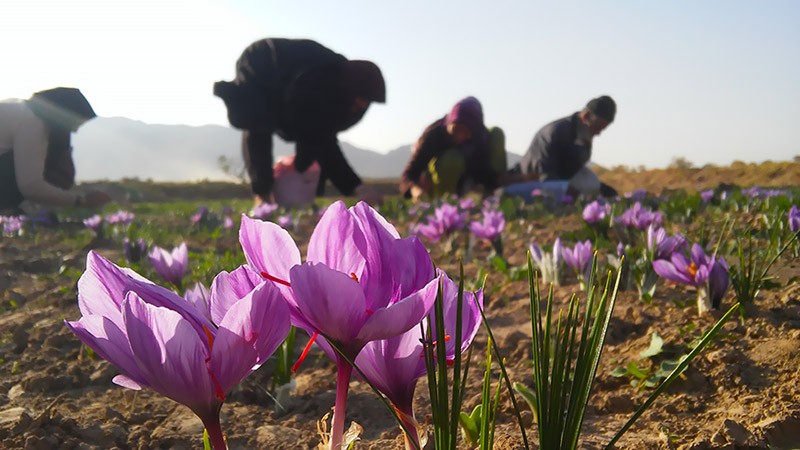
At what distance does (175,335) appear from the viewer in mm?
541

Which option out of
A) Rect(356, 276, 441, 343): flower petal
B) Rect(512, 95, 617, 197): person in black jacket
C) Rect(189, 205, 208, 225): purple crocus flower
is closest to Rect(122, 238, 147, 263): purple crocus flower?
Rect(189, 205, 208, 225): purple crocus flower

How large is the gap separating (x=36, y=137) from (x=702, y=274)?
599cm

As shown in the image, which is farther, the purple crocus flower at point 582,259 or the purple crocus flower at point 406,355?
the purple crocus flower at point 582,259

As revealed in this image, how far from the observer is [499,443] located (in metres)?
1.10

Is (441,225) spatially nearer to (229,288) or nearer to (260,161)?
(229,288)

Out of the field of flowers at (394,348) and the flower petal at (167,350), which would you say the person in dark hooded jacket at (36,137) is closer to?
the field of flowers at (394,348)

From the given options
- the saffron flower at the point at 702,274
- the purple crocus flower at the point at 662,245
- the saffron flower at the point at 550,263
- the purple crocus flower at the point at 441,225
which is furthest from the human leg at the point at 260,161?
the saffron flower at the point at 702,274

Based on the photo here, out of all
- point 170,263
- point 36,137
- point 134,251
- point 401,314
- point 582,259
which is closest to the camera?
point 401,314

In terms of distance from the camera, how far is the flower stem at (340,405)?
0.58m

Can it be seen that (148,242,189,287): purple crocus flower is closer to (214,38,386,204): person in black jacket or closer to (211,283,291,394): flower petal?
(211,283,291,394): flower petal

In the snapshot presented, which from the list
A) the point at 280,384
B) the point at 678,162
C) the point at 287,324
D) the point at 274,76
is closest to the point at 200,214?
the point at 274,76

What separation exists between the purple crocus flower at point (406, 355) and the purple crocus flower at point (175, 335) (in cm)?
13

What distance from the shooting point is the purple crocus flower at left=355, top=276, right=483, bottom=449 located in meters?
0.66

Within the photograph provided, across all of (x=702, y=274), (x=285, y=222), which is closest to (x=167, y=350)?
(x=702, y=274)
